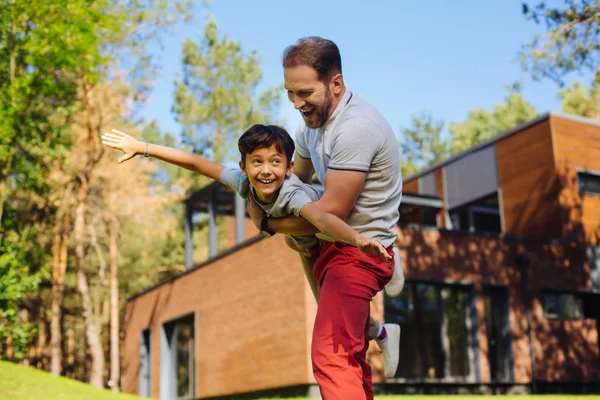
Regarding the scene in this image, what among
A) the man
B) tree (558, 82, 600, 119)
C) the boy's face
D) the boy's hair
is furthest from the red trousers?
tree (558, 82, 600, 119)

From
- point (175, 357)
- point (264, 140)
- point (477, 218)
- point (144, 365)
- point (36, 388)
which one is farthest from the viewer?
point (144, 365)

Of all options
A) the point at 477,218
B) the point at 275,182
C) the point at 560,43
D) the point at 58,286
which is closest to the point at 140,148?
the point at 275,182

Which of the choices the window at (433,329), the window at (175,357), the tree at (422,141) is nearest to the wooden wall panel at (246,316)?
the window at (175,357)

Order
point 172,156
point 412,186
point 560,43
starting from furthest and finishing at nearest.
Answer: point 412,186, point 560,43, point 172,156

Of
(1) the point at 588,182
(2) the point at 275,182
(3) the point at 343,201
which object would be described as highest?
(1) the point at 588,182

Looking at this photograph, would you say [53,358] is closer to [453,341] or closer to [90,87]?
[90,87]

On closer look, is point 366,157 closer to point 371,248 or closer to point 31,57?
point 371,248

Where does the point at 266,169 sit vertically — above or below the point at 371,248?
above

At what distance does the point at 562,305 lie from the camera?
18.3 meters

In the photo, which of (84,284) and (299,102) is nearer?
(299,102)

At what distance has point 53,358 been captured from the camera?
26094mm

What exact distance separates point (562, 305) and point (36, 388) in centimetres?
1364

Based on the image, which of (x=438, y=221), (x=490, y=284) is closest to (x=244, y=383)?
(x=490, y=284)

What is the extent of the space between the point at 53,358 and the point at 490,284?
16.3 metres
